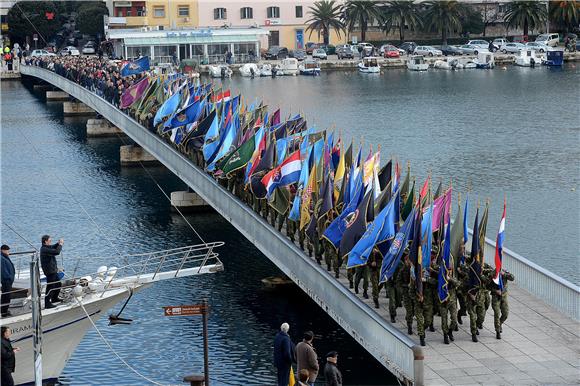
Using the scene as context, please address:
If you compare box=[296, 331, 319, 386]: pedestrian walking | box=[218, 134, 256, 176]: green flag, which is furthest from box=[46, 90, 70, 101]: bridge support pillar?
box=[296, 331, 319, 386]: pedestrian walking

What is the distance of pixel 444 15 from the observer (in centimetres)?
12875

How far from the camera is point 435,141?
69250 mm

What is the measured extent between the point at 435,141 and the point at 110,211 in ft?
83.2

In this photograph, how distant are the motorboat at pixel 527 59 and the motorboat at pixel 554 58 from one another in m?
0.78

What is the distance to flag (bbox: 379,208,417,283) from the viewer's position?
79.6 ft

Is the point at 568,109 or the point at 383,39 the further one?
the point at 383,39

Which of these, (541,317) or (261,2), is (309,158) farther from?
(261,2)

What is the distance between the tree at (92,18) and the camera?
436 ft

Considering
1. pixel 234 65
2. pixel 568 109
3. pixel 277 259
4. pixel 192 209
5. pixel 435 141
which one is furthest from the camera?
pixel 234 65

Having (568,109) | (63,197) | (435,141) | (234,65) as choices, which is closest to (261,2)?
(234,65)

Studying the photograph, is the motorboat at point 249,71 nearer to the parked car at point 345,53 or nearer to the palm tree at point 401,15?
the parked car at point 345,53

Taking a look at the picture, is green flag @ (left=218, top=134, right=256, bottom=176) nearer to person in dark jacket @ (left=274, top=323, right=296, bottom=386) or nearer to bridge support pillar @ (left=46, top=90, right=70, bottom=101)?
person in dark jacket @ (left=274, top=323, right=296, bottom=386)

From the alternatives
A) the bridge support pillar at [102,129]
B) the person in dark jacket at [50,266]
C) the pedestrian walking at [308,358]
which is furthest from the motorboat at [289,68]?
the pedestrian walking at [308,358]

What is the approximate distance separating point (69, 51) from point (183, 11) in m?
12.7
